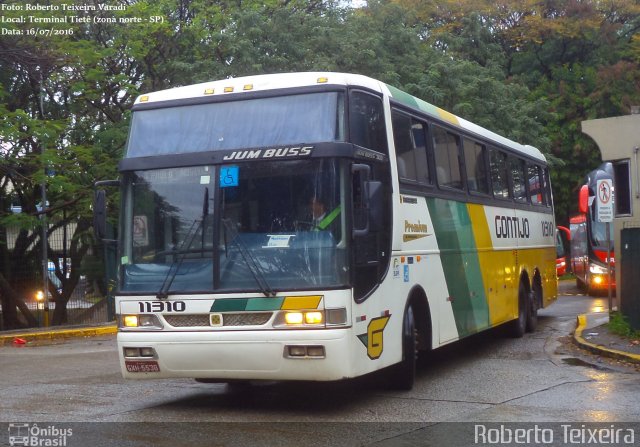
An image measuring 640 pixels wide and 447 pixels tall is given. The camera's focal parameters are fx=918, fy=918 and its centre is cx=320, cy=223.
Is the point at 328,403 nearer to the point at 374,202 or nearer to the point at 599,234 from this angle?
the point at 374,202

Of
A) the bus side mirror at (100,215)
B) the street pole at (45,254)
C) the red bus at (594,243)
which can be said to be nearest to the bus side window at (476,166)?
the bus side mirror at (100,215)

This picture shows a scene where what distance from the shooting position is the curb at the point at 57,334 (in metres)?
19.0

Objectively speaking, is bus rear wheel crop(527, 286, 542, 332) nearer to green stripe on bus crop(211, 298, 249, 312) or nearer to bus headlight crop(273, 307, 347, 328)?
bus headlight crop(273, 307, 347, 328)

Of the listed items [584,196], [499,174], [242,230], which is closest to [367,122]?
[242,230]

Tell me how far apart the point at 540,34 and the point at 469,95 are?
13166mm

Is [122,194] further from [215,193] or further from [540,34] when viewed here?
[540,34]

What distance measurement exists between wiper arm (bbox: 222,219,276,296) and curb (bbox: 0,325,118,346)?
10.0m

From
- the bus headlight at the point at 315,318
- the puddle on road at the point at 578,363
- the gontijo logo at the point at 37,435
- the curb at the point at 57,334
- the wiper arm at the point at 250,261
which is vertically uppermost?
the wiper arm at the point at 250,261

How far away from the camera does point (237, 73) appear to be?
24.8 meters

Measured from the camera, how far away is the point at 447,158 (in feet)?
41.9

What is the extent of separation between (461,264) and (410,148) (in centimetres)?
246

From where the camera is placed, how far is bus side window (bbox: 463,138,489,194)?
1378 cm

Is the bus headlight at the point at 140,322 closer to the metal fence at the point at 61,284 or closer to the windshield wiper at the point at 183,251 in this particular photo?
the windshield wiper at the point at 183,251

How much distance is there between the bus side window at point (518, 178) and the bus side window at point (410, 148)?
17.2 ft
